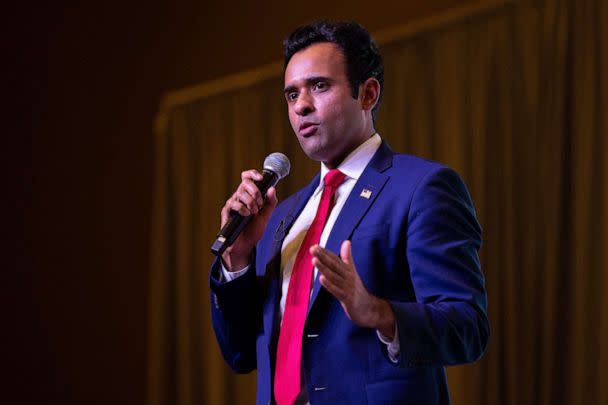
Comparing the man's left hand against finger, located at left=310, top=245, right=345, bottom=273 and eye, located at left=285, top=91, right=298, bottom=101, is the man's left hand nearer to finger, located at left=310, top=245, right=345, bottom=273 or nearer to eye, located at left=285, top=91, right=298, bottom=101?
finger, located at left=310, top=245, right=345, bottom=273

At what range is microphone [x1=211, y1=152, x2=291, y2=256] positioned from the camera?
5.32 feet

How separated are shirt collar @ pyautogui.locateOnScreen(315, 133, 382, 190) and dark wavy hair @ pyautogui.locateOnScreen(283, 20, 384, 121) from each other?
4.6 inches

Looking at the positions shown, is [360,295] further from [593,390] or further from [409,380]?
[593,390]

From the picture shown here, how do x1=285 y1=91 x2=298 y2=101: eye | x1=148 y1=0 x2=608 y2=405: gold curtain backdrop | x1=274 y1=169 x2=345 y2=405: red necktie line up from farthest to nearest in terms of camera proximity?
x1=148 y1=0 x2=608 y2=405: gold curtain backdrop, x1=285 y1=91 x2=298 y2=101: eye, x1=274 y1=169 x2=345 y2=405: red necktie

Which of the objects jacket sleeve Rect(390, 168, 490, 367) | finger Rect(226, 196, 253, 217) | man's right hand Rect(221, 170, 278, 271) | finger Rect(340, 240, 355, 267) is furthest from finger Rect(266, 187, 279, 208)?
finger Rect(340, 240, 355, 267)

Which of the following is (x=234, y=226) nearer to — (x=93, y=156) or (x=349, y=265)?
(x=349, y=265)

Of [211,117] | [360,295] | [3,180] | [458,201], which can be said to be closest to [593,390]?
[458,201]

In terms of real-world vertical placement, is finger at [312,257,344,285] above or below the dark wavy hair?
below

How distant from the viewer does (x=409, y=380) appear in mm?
1453

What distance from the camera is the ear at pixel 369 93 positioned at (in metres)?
1.82

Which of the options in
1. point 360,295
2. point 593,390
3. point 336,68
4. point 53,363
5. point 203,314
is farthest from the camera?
point 203,314

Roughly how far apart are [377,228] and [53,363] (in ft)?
9.48

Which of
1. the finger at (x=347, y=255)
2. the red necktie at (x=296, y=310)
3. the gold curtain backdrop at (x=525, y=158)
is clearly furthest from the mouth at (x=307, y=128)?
the gold curtain backdrop at (x=525, y=158)

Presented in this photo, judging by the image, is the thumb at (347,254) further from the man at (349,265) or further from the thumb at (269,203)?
the thumb at (269,203)
